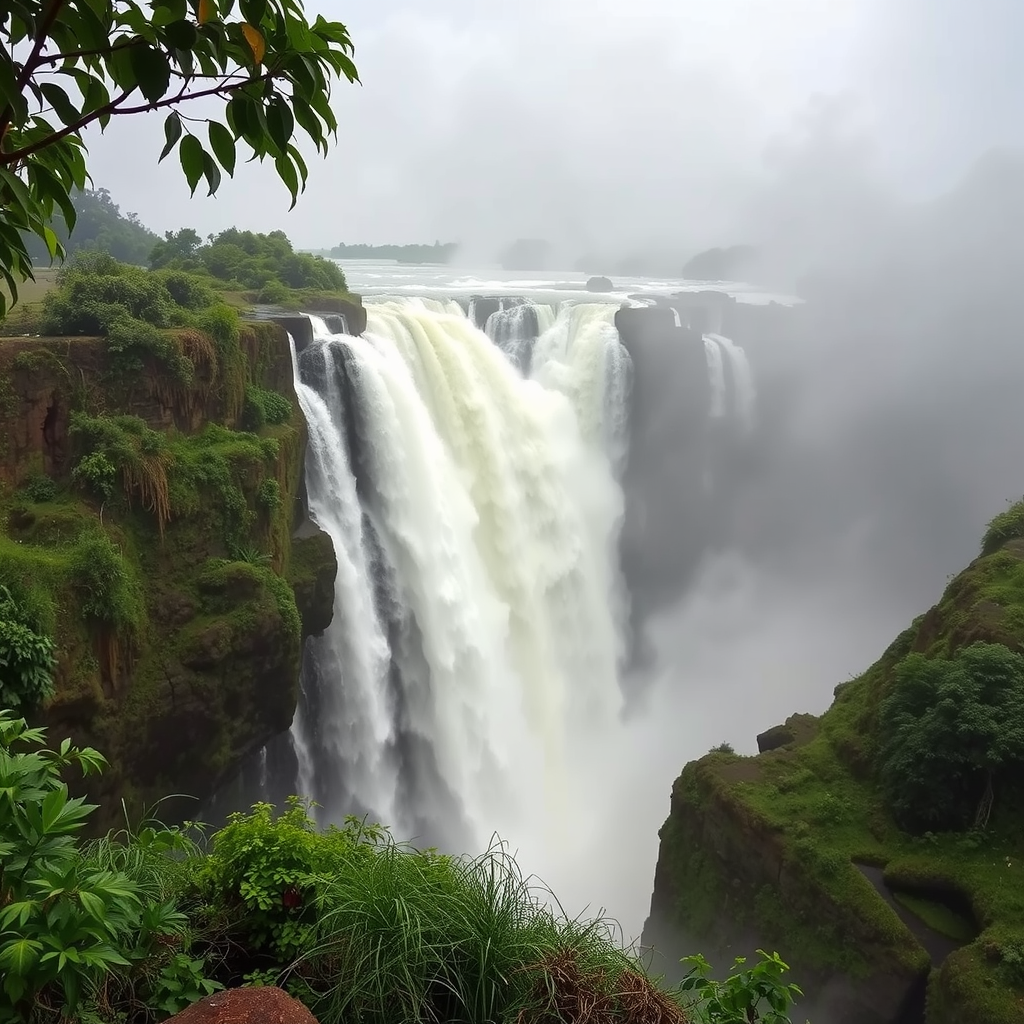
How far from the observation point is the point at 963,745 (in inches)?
440

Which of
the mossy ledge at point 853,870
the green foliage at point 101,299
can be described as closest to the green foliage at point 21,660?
the green foliage at point 101,299

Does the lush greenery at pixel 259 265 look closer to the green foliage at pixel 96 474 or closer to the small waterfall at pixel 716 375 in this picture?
the green foliage at pixel 96 474

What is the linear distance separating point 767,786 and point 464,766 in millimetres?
7017

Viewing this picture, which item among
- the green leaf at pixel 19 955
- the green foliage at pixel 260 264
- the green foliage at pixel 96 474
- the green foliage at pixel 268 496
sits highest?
the green foliage at pixel 260 264

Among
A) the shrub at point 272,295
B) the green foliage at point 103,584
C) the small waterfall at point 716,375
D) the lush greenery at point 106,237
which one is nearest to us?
the green foliage at point 103,584

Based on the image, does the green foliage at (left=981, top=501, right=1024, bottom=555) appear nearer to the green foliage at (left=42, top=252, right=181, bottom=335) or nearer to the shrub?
the green foliage at (left=42, top=252, right=181, bottom=335)

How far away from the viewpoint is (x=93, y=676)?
9281 mm

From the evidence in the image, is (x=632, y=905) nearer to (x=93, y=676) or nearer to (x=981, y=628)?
(x=981, y=628)

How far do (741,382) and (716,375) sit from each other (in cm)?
196

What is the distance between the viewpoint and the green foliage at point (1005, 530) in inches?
627

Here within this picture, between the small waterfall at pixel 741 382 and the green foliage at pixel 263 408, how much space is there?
2030 centimetres

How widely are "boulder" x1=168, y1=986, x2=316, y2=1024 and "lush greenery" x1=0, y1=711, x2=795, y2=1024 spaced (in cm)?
31

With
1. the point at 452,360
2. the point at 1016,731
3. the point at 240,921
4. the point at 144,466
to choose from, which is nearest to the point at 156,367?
the point at 144,466

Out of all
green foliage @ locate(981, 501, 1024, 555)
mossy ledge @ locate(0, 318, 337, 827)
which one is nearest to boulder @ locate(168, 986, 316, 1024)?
mossy ledge @ locate(0, 318, 337, 827)
